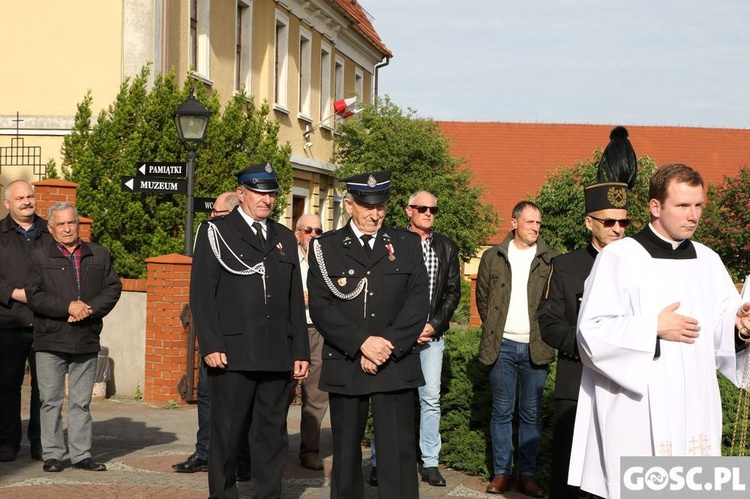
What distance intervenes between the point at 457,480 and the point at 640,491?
4.23m

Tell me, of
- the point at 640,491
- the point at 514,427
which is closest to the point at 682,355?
the point at 640,491

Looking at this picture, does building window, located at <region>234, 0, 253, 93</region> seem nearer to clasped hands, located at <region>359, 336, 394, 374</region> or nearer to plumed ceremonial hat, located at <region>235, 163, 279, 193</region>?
plumed ceremonial hat, located at <region>235, 163, 279, 193</region>

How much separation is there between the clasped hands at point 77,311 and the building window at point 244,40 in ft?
48.4

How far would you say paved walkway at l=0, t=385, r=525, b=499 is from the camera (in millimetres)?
7859

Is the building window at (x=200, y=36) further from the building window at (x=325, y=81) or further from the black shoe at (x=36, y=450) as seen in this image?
the black shoe at (x=36, y=450)

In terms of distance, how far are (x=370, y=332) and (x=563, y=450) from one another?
1.35m

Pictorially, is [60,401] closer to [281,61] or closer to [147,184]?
[147,184]

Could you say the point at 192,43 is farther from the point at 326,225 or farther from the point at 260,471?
the point at 260,471

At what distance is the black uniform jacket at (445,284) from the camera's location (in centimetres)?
853

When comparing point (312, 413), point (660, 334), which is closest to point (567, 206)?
point (312, 413)

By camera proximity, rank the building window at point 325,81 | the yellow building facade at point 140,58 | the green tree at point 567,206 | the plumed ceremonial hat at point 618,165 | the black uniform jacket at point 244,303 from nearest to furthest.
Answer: the plumed ceremonial hat at point 618,165
the black uniform jacket at point 244,303
the yellow building facade at point 140,58
the green tree at point 567,206
the building window at point 325,81

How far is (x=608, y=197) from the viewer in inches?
258

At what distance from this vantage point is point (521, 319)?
8312 mm

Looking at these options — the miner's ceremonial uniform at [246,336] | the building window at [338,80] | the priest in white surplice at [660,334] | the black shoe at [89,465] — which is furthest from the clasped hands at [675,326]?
the building window at [338,80]
